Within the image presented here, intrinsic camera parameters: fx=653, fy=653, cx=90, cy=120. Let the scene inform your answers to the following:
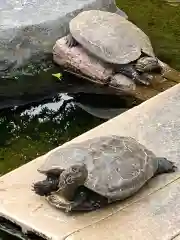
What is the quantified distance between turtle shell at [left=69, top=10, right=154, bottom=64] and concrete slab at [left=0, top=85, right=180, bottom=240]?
A: 117cm

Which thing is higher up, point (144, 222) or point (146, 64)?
point (144, 222)

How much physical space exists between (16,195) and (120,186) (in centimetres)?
75

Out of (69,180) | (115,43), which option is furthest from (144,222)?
(115,43)

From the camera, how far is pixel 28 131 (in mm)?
5988

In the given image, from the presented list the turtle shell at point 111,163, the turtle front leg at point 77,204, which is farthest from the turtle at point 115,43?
the turtle front leg at point 77,204

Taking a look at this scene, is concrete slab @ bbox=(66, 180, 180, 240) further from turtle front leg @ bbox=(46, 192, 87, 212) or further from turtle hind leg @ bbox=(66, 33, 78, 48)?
turtle hind leg @ bbox=(66, 33, 78, 48)

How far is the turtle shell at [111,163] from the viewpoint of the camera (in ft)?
14.2

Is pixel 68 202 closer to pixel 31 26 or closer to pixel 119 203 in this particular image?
pixel 119 203

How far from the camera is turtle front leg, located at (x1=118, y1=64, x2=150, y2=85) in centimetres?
680

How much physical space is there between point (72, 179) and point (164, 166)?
0.84m

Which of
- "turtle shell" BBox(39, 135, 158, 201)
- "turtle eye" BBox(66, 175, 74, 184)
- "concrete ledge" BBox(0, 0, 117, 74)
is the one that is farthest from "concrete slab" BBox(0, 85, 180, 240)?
"concrete ledge" BBox(0, 0, 117, 74)

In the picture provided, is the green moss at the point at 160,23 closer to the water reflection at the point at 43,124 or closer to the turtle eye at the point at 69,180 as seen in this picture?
the water reflection at the point at 43,124

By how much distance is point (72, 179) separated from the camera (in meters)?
4.21

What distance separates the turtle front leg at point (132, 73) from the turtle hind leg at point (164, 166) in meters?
2.09
